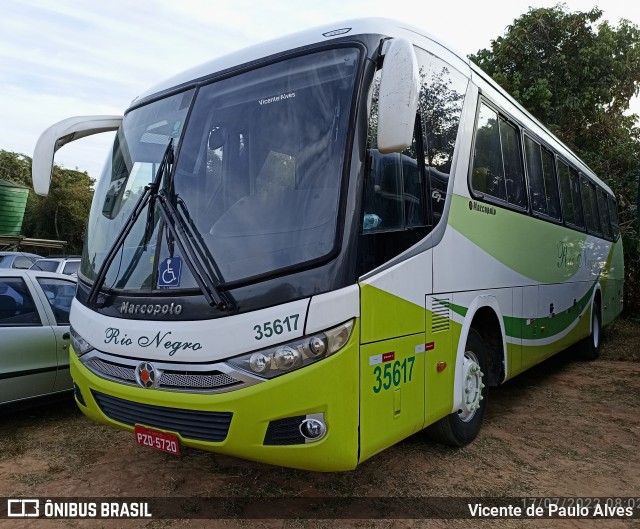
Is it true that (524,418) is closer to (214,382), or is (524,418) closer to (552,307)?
(552,307)

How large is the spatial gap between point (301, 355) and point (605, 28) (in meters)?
17.3

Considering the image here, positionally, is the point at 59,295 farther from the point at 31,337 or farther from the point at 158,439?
the point at 158,439

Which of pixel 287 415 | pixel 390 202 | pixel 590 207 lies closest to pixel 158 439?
pixel 287 415

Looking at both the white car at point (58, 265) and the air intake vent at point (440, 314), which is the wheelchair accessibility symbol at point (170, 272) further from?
the white car at point (58, 265)

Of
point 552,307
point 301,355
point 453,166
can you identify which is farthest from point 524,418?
point 301,355

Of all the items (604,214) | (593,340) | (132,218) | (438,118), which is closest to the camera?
(132,218)

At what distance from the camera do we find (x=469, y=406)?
4570 millimetres

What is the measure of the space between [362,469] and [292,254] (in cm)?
201

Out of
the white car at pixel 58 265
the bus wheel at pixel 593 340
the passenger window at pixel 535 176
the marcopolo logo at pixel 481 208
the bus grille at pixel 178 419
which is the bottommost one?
the bus wheel at pixel 593 340

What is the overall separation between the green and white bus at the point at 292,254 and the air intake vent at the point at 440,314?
0.06ft

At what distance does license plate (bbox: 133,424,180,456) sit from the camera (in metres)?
3.20

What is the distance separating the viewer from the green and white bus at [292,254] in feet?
9.70

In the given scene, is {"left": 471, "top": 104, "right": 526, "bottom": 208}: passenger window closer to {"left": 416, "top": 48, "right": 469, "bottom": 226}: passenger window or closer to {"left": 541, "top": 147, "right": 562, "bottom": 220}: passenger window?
{"left": 416, "top": 48, "right": 469, "bottom": 226}: passenger window

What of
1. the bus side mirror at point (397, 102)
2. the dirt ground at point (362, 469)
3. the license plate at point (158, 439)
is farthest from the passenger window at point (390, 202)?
the dirt ground at point (362, 469)
